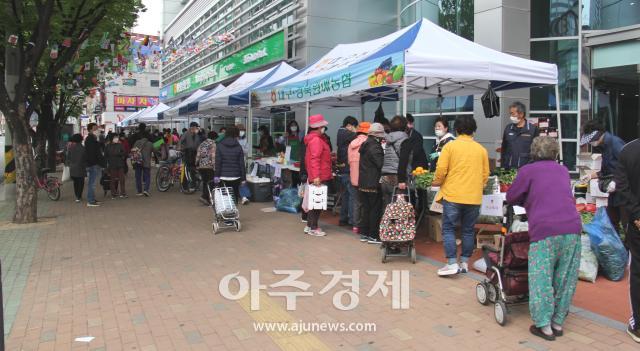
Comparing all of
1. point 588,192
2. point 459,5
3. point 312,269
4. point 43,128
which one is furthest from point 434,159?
point 43,128

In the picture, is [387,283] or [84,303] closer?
[84,303]

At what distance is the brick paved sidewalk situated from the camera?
154 inches

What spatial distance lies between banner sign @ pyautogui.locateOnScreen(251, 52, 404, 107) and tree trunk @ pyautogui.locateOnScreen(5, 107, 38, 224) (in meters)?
4.92

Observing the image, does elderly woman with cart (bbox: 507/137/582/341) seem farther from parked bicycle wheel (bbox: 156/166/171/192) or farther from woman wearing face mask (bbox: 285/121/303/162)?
parked bicycle wheel (bbox: 156/166/171/192)

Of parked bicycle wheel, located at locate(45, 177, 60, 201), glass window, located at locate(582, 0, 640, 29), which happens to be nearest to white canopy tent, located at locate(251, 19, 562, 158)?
glass window, located at locate(582, 0, 640, 29)

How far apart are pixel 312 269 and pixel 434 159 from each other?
280 centimetres

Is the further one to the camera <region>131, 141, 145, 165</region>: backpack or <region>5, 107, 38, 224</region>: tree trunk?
<region>131, 141, 145, 165</region>: backpack

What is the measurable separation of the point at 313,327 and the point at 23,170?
7.44m

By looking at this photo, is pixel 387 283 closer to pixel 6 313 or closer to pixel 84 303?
pixel 84 303

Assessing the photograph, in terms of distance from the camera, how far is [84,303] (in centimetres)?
486

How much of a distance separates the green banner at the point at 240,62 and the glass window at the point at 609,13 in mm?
9873

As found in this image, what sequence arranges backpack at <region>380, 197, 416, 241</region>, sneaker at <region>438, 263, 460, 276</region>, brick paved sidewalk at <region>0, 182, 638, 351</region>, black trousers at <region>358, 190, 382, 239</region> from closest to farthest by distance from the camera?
brick paved sidewalk at <region>0, 182, 638, 351</region> → sneaker at <region>438, 263, 460, 276</region> → backpack at <region>380, 197, 416, 241</region> → black trousers at <region>358, 190, 382, 239</region>

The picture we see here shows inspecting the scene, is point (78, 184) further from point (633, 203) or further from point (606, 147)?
point (633, 203)

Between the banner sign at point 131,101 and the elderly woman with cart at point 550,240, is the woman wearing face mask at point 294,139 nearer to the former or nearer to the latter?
the elderly woman with cart at point 550,240
